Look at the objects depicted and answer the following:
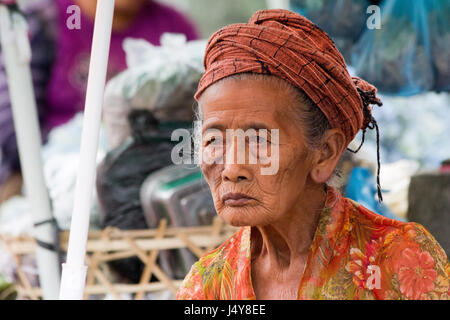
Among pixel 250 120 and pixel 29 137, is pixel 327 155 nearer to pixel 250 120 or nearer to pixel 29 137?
pixel 250 120

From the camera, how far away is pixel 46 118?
14.4 ft

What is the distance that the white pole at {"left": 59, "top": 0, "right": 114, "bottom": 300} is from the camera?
5.98 ft

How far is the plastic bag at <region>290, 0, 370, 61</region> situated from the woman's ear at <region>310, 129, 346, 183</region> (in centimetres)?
215

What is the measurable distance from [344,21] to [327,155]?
2.28 m

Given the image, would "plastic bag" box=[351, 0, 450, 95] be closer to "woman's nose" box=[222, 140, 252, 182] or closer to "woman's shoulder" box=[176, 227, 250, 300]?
"woman's shoulder" box=[176, 227, 250, 300]

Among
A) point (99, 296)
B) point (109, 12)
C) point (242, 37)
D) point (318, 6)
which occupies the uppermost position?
point (318, 6)

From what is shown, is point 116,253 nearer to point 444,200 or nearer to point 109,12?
point 444,200

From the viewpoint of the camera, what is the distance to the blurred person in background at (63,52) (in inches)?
165

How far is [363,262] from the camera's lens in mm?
Answer: 1777

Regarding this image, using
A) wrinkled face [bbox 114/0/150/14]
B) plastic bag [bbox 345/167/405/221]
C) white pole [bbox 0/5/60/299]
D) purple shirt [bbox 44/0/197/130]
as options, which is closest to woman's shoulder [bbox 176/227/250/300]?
plastic bag [bbox 345/167/405/221]

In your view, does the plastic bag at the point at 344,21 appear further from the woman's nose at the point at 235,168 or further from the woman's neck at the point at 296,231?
the woman's nose at the point at 235,168
